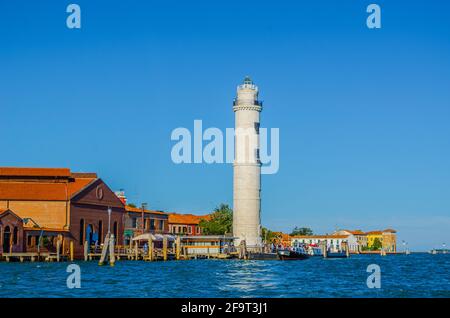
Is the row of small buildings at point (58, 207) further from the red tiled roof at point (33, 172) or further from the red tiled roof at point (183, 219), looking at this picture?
the red tiled roof at point (183, 219)

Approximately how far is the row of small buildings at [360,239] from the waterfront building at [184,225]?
180ft

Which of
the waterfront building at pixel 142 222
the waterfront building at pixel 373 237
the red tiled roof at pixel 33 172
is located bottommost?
the waterfront building at pixel 373 237

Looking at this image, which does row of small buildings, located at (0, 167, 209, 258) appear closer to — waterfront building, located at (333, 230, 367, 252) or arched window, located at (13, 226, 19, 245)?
arched window, located at (13, 226, 19, 245)

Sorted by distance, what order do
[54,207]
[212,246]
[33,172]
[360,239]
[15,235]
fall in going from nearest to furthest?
[15,235] → [54,207] → [33,172] → [212,246] → [360,239]

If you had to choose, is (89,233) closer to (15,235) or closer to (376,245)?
(15,235)

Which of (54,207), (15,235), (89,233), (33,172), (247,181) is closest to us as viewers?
(15,235)

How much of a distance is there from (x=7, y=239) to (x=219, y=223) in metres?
48.7

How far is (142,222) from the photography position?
8294cm

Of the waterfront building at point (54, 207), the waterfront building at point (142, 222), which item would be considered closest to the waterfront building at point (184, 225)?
the waterfront building at point (142, 222)

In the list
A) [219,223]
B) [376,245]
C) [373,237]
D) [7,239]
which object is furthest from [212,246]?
[373,237]

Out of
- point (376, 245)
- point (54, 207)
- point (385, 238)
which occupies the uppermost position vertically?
point (54, 207)

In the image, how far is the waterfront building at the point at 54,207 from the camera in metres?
60.9

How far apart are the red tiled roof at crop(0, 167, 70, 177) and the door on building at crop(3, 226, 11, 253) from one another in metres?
12.2
